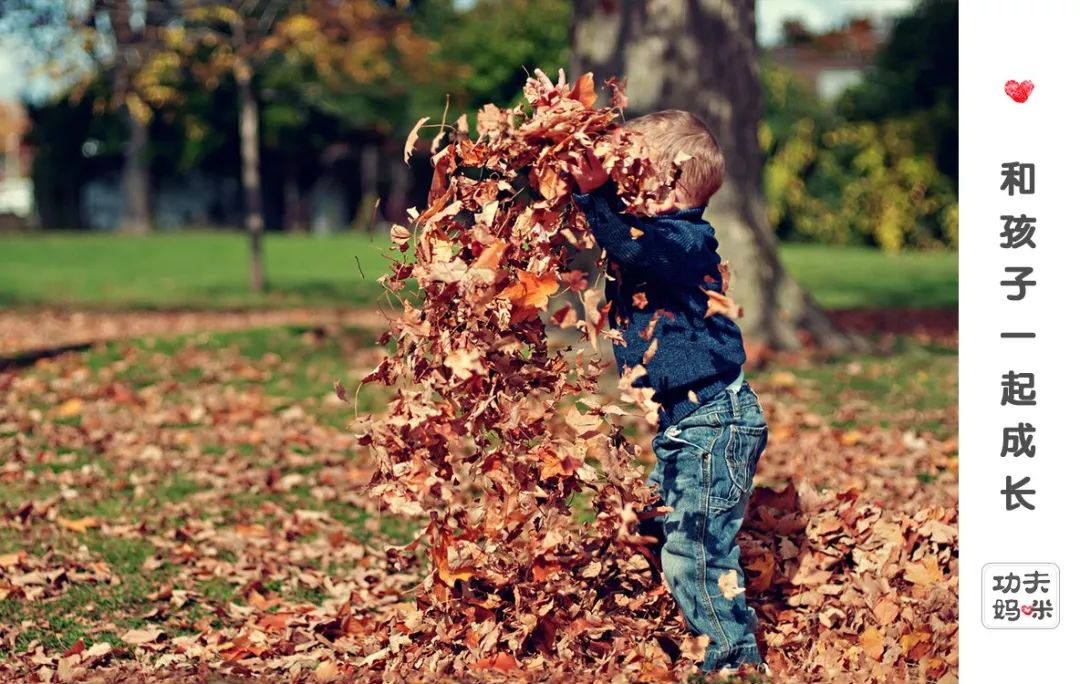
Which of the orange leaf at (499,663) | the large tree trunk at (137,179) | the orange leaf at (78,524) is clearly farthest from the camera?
the large tree trunk at (137,179)

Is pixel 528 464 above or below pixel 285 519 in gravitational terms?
above

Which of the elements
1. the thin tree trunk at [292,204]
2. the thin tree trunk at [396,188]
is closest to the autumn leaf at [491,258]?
the thin tree trunk at [396,188]

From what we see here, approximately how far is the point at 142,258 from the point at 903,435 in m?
21.9

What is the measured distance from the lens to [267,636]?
15.9 feet

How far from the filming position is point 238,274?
23.2 meters

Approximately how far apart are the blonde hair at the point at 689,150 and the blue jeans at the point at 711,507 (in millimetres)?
598

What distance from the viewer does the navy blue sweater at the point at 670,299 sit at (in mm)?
3859

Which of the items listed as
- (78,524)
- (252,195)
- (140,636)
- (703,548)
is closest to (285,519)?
(78,524)

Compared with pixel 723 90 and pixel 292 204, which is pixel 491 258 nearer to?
pixel 723 90

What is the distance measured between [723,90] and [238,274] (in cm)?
1423
